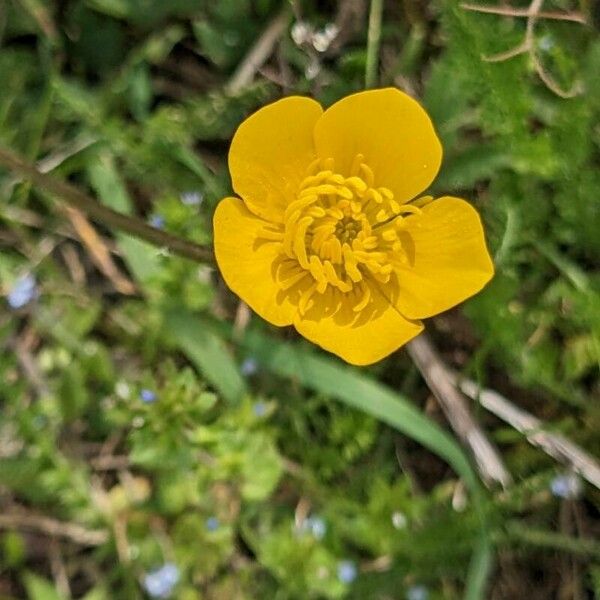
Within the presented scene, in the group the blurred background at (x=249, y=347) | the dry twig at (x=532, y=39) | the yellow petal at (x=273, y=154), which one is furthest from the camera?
the blurred background at (x=249, y=347)

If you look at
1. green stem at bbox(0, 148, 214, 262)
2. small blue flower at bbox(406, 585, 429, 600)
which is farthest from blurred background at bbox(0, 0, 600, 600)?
green stem at bbox(0, 148, 214, 262)

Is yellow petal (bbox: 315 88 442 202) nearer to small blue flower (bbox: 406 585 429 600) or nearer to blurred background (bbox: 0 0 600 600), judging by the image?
blurred background (bbox: 0 0 600 600)

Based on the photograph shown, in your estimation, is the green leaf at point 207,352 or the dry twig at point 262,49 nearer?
the green leaf at point 207,352

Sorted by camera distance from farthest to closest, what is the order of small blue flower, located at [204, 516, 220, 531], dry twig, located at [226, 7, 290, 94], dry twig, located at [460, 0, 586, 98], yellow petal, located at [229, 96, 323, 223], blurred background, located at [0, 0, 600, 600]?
dry twig, located at [226, 7, 290, 94] < small blue flower, located at [204, 516, 220, 531] < blurred background, located at [0, 0, 600, 600] < dry twig, located at [460, 0, 586, 98] < yellow petal, located at [229, 96, 323, 223]

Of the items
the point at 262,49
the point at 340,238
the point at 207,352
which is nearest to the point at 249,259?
the point at 340,238

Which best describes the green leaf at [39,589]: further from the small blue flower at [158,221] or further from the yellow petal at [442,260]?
the yellow petal at [442,260]

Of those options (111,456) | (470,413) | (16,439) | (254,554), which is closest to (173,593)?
(254,554)

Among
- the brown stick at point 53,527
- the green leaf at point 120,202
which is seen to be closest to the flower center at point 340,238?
the green leaf at point 120,202
